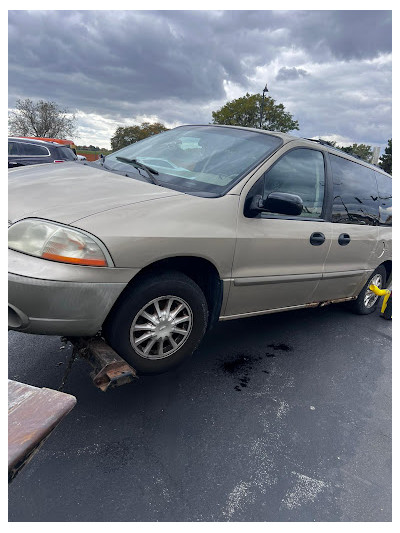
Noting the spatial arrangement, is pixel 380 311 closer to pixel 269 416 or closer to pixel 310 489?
pixel 269 416

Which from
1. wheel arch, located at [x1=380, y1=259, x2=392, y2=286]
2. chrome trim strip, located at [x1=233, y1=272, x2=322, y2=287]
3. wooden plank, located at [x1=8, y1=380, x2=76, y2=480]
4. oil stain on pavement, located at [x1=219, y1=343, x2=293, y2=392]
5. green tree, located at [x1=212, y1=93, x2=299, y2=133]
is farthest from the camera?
green tree, located at [x1=212, y1=93, x2=299, y2=133]

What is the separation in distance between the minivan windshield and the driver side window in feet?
0.50

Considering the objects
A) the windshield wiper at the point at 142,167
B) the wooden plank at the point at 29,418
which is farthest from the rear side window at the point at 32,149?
the wooden plank at the point at 29,418

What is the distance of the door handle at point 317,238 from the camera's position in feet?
10.3

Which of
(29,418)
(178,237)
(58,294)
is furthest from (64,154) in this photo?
(29,418)

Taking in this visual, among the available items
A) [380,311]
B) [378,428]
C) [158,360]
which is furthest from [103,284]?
[380,311]

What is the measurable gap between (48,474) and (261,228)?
1.96 metres

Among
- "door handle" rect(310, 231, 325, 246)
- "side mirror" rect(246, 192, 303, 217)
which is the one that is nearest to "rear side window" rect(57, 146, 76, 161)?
"door handle" rect(310, 231, 325, 246)

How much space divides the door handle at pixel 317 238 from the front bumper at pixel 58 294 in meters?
1.73

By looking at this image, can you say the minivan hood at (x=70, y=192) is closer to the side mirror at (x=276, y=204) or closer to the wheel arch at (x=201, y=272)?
the wheel arch at (x=201, y=272)

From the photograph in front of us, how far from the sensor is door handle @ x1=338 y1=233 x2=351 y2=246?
11.4 ft

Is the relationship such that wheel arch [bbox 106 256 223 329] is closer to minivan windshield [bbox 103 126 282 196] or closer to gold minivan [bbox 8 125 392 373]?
gold minivan [bbox 8 125 392 373]

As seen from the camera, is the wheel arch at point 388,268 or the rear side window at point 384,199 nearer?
the rear side window at point 384,199

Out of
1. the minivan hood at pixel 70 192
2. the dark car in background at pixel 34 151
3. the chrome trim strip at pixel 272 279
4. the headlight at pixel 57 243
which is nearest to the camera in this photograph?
the headlight at pixel 57 243
